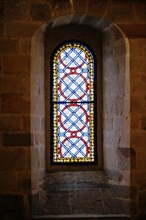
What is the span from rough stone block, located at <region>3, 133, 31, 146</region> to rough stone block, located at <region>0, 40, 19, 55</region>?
36.5 inches

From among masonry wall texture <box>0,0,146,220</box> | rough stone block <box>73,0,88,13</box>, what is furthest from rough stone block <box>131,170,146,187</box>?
rough stone block <box>73,0,88,13</box>

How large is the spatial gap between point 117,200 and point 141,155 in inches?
24.0

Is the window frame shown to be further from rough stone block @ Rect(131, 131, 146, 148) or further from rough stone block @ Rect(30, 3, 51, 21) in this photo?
rough stone block @ Rect(131, 131, 146, 148)

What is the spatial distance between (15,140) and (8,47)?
3.46 ft

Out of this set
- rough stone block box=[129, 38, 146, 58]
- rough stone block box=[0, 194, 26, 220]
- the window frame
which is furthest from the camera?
the window frame

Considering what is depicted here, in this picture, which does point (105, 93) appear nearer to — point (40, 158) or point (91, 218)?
point (40, 158)

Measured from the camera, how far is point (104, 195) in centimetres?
455

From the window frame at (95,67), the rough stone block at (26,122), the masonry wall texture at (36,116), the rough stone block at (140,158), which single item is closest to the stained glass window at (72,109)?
the window frame at (95,67)

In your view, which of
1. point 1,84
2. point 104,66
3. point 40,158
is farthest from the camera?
point 104,66

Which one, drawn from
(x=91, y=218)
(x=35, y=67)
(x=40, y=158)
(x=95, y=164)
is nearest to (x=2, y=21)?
(x=35, y=67)

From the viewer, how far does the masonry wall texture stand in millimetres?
4301

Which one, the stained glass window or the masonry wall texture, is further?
the stained glass window

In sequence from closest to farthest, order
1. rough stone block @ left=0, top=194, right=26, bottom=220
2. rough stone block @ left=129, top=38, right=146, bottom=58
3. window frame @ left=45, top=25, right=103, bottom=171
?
1. rough stone block @ left=0, top=194, right=26, bottom=220
2. rough stone block @ left=129, top=38, right=146, bottom=58
3. window frame @ left=45, top=25, right=103, bottom=171

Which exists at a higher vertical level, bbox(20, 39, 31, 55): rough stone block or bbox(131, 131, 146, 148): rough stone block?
bbox(20, 39, 31, 55): rough stone block
